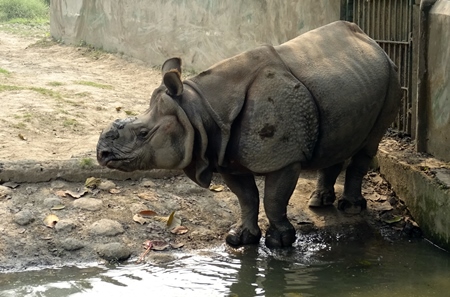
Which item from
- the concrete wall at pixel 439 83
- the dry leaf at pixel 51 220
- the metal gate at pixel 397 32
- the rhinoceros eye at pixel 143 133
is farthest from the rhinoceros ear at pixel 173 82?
the metal gate at pixel 397 32

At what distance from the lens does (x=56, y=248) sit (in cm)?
687

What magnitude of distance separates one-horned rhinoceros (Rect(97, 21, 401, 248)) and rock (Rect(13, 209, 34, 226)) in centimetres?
101

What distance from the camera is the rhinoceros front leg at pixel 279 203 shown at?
673 cm

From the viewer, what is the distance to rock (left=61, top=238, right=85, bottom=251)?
271 inches

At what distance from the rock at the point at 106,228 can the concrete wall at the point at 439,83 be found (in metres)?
2.98

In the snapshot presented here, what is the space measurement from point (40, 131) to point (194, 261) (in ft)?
10.0

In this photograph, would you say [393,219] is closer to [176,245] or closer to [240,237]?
[240,237]

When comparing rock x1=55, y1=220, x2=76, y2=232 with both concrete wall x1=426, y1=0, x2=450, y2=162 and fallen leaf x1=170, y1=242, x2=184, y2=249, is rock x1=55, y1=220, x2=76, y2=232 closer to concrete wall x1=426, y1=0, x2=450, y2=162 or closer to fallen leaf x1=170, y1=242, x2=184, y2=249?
fallen leaf x1=170, y1=242, x2=184, y2=249

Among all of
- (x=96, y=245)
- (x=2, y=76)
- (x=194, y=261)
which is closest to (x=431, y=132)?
(x=194, y=261)

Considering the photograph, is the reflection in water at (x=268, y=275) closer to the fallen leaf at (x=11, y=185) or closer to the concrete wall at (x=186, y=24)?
the fallen leaf at (x=11, y=185)

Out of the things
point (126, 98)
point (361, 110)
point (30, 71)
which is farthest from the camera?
point (30, 71)

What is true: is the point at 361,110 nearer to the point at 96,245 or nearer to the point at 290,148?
the point at 290,148

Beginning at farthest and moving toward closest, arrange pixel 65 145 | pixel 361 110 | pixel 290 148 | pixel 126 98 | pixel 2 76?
pixel 2 76, pixel 126 98, pixel 65 145, pixel 361 110, pixel 290 148

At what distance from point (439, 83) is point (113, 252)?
3303 millimetres
